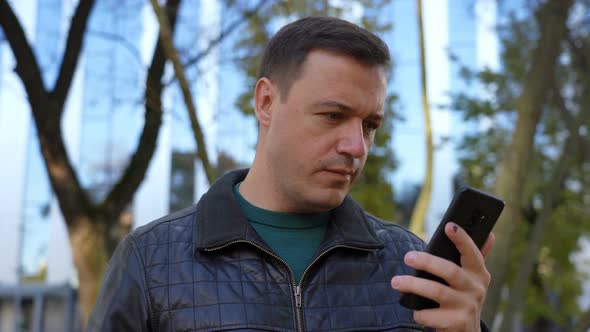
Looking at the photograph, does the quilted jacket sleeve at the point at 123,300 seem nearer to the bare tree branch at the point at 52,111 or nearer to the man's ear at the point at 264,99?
the man's ear at the point at 264,99

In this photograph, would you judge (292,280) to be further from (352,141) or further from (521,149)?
(521,149)

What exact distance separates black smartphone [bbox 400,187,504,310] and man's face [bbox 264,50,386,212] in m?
0.43

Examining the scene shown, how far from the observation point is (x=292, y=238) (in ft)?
7.12

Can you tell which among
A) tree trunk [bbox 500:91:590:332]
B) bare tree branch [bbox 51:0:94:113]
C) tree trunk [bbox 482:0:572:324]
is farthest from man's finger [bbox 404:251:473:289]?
bare tree branch [bbox 51:0:94:113]

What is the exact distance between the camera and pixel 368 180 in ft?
48.3

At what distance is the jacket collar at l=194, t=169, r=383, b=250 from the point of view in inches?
81.5

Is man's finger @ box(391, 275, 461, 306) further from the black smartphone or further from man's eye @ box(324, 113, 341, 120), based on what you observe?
man's eye @ box(324, 113, 341, 120)

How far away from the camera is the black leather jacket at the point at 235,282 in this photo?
1.93 metres

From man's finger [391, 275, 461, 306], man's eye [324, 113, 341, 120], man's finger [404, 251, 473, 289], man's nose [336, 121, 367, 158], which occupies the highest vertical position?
man's eye [324, 113, 341, 120]

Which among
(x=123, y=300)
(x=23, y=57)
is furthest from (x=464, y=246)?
(x=23, y=57)

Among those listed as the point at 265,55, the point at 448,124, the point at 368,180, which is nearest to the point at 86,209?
the point at 265,55

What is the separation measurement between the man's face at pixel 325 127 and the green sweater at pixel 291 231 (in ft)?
0.25

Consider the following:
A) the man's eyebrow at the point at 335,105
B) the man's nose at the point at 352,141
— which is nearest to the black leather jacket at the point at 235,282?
the man's nose at the point at 352,141

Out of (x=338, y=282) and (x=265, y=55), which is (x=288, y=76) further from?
(x=338, y=282)
